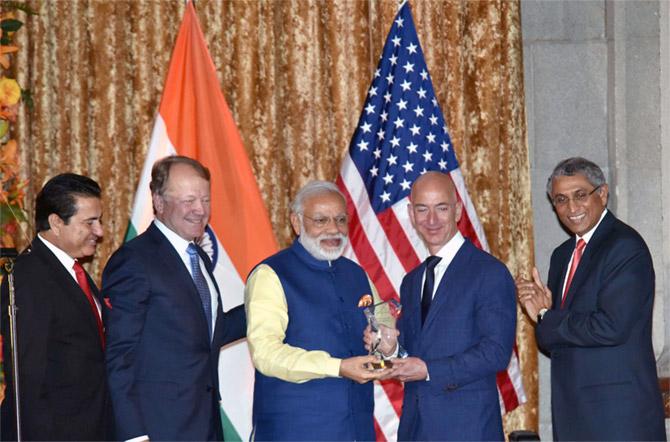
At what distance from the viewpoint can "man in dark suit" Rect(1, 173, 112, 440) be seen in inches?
138

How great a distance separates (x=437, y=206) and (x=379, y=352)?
2.32 ft

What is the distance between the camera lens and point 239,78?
5.74 meters

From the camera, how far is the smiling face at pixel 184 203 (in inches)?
156

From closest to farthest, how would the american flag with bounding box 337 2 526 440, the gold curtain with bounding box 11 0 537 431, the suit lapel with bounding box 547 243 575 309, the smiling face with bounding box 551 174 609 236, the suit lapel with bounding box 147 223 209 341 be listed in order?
1. the suit lapel with bounding box 147 223 209 341
2. the smiling face with bounding box 551 174 609 236
3. the suit lapel with bounding box 547 243 575 309
4. the american flag with bounding box 337 2 526 440
5. the gold curtain with bounding box 11 0 537 431

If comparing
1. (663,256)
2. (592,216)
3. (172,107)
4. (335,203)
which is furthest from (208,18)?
(663,256)

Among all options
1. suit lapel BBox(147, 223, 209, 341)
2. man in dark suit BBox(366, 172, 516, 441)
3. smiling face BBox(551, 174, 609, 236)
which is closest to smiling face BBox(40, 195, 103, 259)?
suit lapel BBox(147, 223, 209, 341)

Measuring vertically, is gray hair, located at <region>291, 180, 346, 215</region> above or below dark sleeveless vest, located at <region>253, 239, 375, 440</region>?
above

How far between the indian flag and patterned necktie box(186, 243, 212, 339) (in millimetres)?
1201

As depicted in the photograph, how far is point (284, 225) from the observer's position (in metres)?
5.77

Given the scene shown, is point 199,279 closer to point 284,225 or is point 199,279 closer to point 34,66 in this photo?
point 284,225

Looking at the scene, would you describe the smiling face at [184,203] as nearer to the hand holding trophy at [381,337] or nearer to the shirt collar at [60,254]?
the shirt collar at [60,254]

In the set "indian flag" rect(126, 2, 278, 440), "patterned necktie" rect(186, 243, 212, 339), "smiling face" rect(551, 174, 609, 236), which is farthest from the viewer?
"indian flag" rect(126, 2, 278, 440)

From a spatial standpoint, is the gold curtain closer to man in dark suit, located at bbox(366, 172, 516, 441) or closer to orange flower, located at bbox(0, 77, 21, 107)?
orange flower, located at bbox(0, 77, 21, 107)

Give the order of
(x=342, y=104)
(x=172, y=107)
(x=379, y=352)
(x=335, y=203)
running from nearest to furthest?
1. (x=379, y=352)
2. (x=335, y=203)
3. (x=172, y=107)
4. (x=342, y=104)
